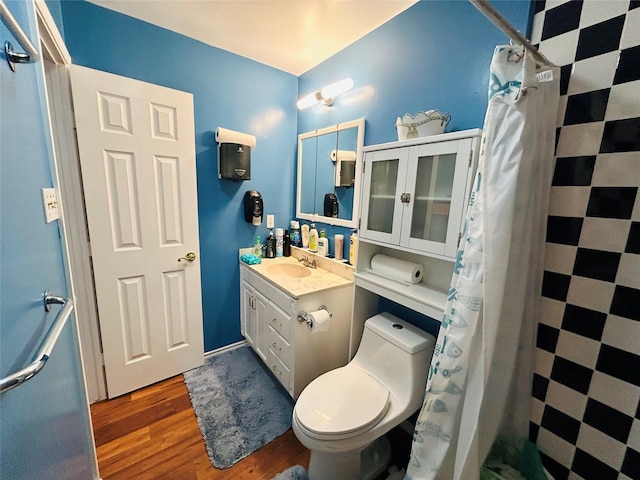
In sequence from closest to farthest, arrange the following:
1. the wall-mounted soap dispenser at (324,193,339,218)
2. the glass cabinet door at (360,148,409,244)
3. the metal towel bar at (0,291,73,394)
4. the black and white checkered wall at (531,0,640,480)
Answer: the metal towel bar at (0,291,73,394)
the black and white checkered wall at (531,0,640,480)
the glass cabinet door at (360,148,409,244)
the wall-mounted soap dispenser at (324,193,339,218)

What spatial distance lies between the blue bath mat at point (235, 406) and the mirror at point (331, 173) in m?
1.26

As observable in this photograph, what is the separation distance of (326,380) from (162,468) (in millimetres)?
924

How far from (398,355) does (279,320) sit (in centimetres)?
73

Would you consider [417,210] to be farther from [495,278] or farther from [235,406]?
[235,406]

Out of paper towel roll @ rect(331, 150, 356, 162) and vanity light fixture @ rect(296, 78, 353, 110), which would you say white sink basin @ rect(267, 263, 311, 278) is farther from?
vanity light fixture @ rect(296, 78, 353, 110)

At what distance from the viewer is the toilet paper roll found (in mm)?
1428

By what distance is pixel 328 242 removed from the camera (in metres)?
1.94

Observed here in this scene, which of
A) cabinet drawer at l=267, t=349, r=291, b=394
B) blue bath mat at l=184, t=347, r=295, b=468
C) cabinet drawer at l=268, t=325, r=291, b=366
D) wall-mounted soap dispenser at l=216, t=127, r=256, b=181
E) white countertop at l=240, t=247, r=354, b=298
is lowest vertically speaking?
Answer: blue bath mat at l=184, t=347, r=295, b=468

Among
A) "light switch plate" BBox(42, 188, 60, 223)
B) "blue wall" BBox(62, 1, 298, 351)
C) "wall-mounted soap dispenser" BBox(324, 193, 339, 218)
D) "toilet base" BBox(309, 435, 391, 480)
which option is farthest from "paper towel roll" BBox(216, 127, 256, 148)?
"toilet base" BBox(309, 435, 391, 480)

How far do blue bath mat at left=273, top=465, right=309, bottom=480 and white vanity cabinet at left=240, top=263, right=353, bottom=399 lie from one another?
0.33 m

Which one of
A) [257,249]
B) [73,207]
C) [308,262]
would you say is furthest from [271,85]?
[73,207]

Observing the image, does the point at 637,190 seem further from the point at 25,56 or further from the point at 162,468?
the point at 162,468

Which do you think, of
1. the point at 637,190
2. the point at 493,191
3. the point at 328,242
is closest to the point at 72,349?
the point at 328,242

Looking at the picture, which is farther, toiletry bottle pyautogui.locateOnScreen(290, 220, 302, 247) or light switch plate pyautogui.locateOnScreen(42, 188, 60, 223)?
toiletry bottle pyautogui.locateOnScreen(290, 220, 302, 247)
